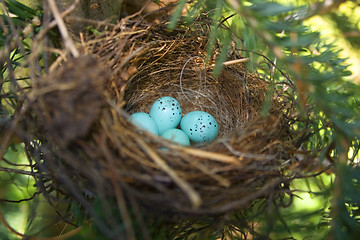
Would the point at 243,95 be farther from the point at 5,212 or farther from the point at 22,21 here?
the point at 5,212

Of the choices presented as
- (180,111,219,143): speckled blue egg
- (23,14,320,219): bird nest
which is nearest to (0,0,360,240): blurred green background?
(23,14,320,219): bird nest

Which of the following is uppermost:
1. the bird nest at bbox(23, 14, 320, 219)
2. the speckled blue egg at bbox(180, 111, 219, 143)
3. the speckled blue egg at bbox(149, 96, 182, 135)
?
the speckled blue egg at bbox(149, 96, 182, 135)

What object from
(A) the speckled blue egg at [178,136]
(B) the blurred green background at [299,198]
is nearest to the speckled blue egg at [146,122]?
(A) the speckled blue egg at [178,136]

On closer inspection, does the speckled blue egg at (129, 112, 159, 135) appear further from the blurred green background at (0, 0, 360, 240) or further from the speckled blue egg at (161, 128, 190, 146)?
the blurred green background at (0, 0, 360, 240)

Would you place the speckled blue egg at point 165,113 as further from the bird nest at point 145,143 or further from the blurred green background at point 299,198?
the blurred green background at point 299,198

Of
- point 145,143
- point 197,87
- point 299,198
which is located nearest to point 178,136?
point 197,87

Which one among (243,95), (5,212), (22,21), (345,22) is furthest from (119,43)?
(5,212)
